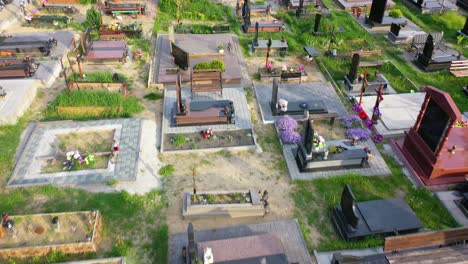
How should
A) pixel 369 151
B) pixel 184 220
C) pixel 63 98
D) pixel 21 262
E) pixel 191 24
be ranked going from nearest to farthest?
pixel 21 262, pixel 184 220, pixel 369 151, pixel 63 98, pixel 191 24

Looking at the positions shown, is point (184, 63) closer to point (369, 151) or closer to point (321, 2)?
point (369, 151)

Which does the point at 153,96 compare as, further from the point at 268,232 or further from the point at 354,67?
the point at 354,67

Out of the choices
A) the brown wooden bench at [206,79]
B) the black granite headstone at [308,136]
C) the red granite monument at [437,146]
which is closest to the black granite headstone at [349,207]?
the black granite headstone at [308,136]

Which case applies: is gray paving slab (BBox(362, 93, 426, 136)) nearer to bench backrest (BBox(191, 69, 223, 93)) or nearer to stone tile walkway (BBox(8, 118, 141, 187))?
bench backrest (BBox(191, 69, 223, 93))

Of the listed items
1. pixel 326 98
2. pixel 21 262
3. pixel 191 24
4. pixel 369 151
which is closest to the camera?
pixel 21 262

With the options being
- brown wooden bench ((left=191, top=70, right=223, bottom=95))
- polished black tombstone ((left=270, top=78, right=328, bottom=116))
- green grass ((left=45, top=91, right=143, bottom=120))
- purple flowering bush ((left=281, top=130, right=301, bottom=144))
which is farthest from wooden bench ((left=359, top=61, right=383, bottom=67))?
green grass ((left=45, top=91, right=143, bottom=120))

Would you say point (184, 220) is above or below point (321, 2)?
below

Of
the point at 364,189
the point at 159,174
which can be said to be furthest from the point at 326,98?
the point at 159,174

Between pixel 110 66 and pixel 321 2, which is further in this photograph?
pixel 321 2
